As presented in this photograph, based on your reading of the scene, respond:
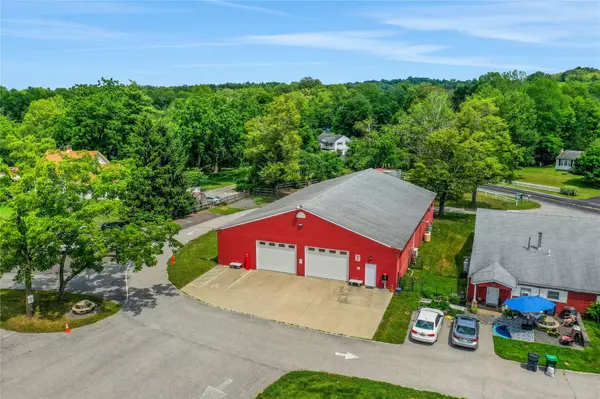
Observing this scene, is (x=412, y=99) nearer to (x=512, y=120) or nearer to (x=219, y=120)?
(x=512, y=120)

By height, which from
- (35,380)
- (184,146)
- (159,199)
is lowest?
(35,380)

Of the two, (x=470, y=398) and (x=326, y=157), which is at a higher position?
(x=326, y=157)

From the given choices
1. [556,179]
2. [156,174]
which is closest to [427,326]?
[156,174]

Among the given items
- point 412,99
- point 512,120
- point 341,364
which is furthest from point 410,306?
point 412,99

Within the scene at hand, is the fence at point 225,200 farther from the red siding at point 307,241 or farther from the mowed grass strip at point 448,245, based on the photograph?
the mowed grass strip at point 448,245

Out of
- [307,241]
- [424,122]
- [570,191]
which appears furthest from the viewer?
[424,122]

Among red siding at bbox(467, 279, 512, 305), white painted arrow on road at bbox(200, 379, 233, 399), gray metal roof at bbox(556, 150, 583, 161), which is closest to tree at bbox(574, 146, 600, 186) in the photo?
gray metal roof at bbox(556, 150, 583, 161)

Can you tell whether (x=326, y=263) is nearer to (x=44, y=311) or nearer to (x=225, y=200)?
(x=44, y=311)
